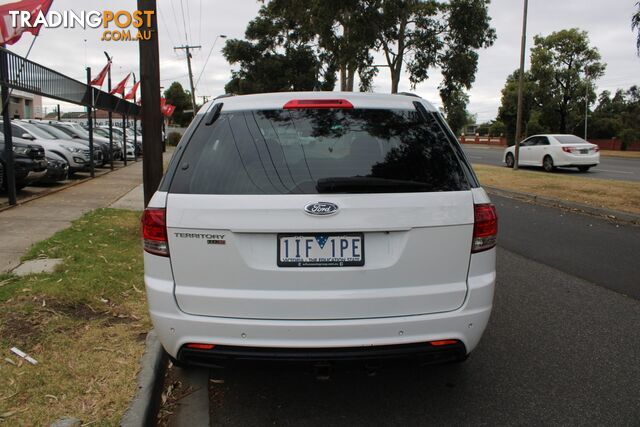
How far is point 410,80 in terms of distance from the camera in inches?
775

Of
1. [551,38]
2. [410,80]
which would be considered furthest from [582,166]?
[551,38]

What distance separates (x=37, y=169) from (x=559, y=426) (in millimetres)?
10395

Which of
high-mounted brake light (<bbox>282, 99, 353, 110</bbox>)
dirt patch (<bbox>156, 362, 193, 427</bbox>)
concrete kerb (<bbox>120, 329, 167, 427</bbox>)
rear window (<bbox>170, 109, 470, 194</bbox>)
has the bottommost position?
dirt patch (<bbox>156, 362, 193, 427</bbox>)

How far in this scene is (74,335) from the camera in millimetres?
3709

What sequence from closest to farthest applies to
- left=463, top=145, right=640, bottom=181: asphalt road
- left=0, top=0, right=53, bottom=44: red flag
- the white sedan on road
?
left=0, top=0, right=53, bottom=44: red flag → left=463, top=145, right=640, bottom=181: asphalt road → the white sedan on road

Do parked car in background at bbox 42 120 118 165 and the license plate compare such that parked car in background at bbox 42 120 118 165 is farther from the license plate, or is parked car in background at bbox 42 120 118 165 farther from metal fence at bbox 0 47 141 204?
the license plate

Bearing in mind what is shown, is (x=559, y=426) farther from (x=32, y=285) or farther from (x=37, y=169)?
(x=37, y=169)

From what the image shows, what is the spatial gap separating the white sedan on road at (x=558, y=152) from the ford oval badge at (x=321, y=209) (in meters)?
19.2

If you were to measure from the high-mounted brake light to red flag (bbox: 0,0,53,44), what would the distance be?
7.67 m

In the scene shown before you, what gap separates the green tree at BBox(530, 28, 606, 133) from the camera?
4806 centimetres

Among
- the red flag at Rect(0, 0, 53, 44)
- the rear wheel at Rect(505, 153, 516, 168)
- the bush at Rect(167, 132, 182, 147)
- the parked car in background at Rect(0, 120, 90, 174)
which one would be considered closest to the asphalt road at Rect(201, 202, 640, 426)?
the red flag at Rect(0, 0, 53, 44)

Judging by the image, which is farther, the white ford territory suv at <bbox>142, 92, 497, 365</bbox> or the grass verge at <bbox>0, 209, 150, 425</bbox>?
the grass verge at <bbox>0, 209, 150, 425</bbox>

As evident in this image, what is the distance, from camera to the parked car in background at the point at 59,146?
1308cm

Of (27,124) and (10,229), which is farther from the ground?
(27,124)
